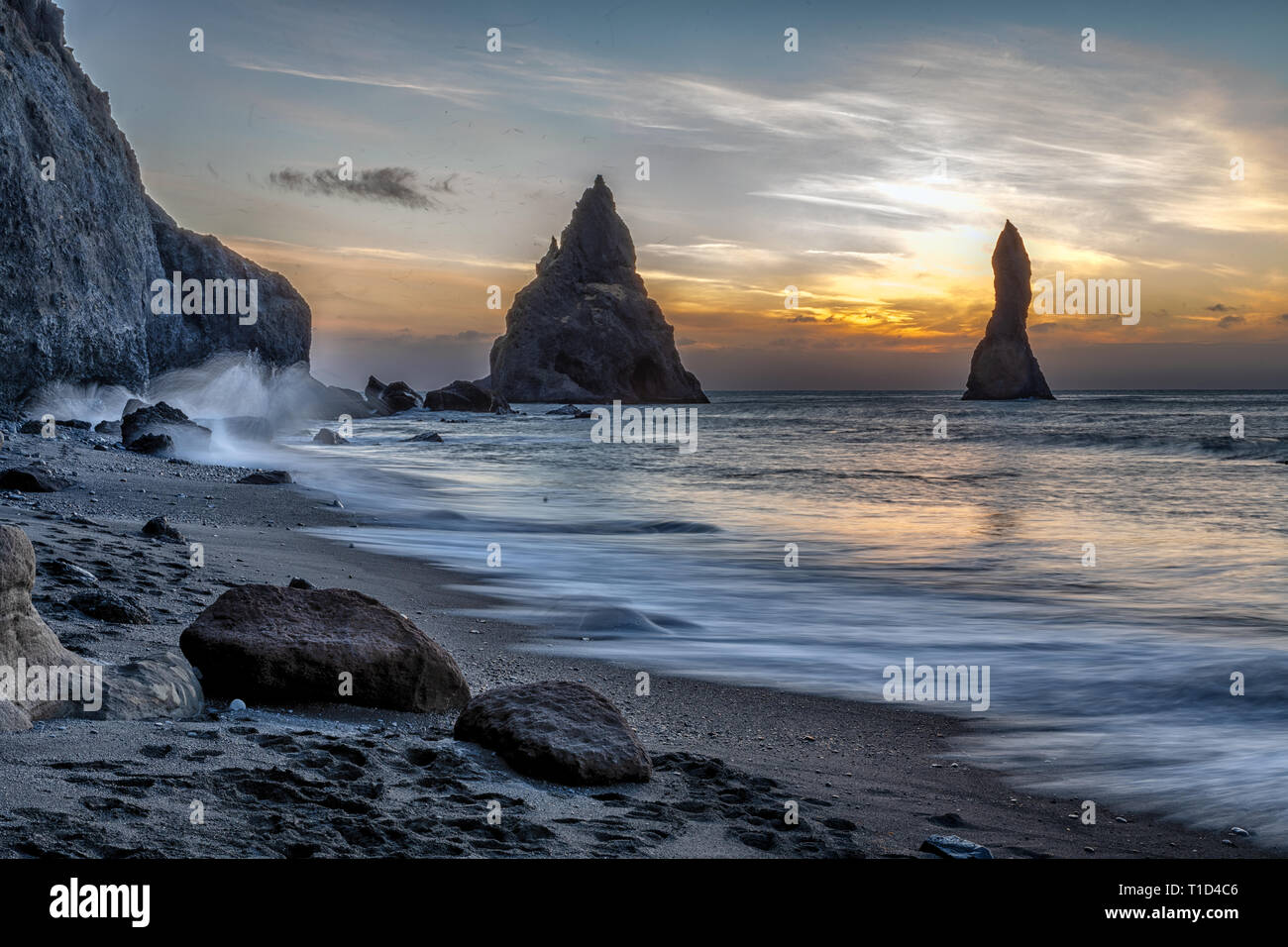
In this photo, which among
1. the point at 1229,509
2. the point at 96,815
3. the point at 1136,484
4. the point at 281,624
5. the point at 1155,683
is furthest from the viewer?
the point at 1136,484

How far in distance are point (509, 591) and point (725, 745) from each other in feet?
13.5

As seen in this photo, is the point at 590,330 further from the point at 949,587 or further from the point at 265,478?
the point at 949,587

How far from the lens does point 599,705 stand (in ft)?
12.5

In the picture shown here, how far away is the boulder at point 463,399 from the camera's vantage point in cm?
7056

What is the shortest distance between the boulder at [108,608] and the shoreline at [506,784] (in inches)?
2.9

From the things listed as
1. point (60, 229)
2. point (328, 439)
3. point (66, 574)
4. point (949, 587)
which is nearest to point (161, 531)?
point (66, 574)

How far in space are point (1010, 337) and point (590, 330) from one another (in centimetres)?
4000

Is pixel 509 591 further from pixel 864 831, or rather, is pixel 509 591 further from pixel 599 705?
pixel 864 831

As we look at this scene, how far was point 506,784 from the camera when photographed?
3.34 meters

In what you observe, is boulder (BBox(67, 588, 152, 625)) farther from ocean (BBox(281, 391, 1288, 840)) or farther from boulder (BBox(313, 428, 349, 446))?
boulder (BBox(313, 428, 349, 446))

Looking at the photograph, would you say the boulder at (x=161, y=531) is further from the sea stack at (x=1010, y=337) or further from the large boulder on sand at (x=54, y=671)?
the sea stack at (x=1010, y=337)

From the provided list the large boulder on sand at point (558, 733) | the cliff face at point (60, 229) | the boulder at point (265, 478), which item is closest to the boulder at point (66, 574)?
the large boulder on sand at point (558, 733)
